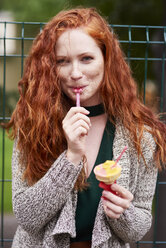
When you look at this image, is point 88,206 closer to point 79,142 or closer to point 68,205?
point 68,205

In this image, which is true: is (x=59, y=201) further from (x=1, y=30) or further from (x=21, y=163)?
(x=1, y=30)

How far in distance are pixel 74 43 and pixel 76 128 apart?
406mm

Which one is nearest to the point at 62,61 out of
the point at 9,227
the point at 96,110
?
the point at 96,110

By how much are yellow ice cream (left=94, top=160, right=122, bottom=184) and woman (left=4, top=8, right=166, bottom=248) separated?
122mm

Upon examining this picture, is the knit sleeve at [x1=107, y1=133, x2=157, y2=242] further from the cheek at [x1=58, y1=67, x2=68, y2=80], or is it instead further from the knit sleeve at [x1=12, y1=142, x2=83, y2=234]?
the cheek at [x1=58, y1=67, x2=68, y2=80]

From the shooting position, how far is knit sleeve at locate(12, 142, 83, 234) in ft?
5.64

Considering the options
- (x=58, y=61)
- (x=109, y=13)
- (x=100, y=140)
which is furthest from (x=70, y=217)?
(x=109, y=13)

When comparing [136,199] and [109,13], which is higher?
[109,13]

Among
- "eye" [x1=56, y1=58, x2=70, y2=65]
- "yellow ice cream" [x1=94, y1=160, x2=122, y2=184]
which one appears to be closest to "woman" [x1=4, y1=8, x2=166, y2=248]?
"eye" [x1=56, y1=58, x2=70, y2=65]

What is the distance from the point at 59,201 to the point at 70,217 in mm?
108

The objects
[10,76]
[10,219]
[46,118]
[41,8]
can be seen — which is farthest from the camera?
[41,8]

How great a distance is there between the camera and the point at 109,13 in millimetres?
6020

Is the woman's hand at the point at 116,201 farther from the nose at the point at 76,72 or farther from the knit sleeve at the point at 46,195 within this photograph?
the nose at the point at 76,72

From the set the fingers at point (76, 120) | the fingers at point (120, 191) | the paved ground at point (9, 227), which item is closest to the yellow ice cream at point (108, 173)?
the fingers at point (120, 191)
